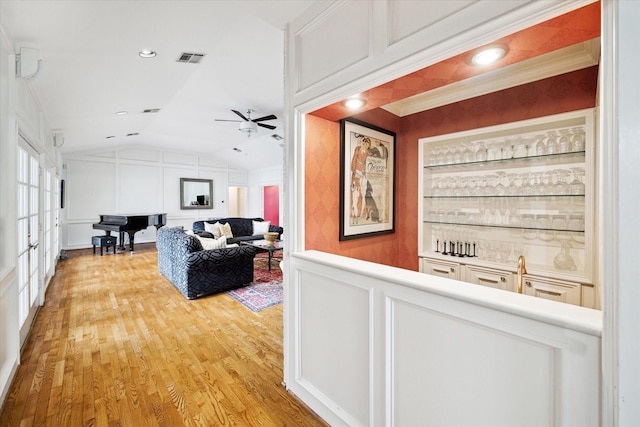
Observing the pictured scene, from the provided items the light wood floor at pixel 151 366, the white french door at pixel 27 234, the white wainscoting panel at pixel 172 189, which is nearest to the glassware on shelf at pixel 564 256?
the light wood floor at pixel 151 366

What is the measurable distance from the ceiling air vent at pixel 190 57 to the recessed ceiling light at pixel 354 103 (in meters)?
1.97

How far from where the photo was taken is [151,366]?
2.50 meters

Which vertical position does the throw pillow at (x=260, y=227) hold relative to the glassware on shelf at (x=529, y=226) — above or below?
below

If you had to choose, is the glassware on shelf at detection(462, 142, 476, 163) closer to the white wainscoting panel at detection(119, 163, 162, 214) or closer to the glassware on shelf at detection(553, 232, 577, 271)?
the glassware on shelf at detection(553, 232, 577, 271)

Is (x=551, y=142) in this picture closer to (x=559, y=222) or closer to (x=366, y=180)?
(x=559, y=222)

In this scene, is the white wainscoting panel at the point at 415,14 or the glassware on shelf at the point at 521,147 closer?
the white wainscoting panel at the point at 415,14

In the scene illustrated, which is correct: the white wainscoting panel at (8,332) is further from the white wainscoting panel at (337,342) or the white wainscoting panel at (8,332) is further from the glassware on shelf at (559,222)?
the glassware on shelf at (559,222)

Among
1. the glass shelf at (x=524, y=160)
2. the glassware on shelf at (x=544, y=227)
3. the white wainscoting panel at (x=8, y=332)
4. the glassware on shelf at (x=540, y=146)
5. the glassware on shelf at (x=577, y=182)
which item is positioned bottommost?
the white wainscoting panel at (x=8, y=332)

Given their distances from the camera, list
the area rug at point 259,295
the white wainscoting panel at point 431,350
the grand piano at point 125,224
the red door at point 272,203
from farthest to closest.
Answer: the red door at point 272,203, the grand piano at point 125,224, the area rug at point 259,295, the white wainscoting panel at point 431,350

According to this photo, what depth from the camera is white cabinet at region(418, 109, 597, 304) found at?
2.11 m

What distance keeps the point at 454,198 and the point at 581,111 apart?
3.51 ft

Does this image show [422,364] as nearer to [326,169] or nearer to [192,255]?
[326,169]

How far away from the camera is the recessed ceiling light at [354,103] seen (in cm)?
181

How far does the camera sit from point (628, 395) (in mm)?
774
